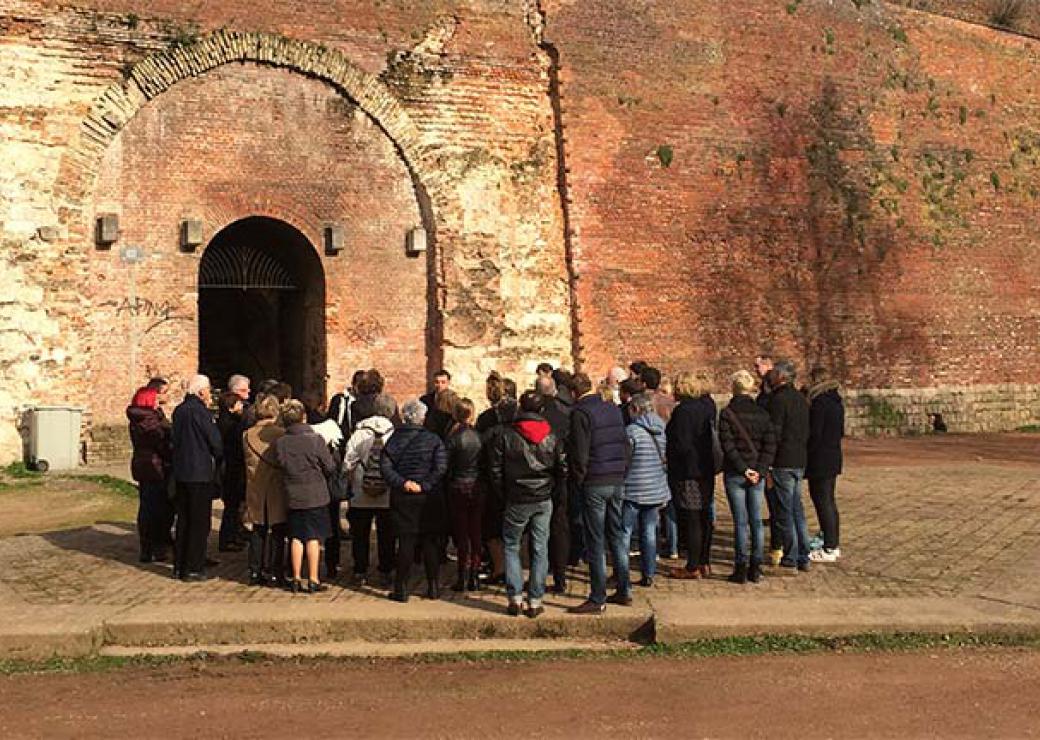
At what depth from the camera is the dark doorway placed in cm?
1725

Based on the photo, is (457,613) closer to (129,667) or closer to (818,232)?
(129,667)

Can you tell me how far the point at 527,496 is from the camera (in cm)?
781

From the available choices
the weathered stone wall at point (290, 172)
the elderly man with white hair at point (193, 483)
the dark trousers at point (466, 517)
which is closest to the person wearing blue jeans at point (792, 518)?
the dark trousers at point (466, 517)

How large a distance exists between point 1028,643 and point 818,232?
48.8 feet

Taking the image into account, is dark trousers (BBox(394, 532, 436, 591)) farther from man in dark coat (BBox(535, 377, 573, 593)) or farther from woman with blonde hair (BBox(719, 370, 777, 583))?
woman with blonde hair (BBox(719, 370, 777, 583))

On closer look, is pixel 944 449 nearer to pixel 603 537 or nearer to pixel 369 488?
pixel 603 537

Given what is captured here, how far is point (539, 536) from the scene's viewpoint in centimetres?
789

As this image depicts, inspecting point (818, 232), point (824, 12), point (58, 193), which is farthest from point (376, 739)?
point (824, 12)

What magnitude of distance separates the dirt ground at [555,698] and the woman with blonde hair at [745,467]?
6.35 feet

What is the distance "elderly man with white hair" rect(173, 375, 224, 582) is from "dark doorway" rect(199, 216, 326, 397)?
7776 millimetres

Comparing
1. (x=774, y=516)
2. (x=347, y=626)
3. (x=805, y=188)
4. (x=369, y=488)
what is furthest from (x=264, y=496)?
(x=805, y=188)

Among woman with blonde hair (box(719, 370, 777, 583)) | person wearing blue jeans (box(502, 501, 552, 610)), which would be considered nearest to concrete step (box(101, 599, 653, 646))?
person wearing blue jeans (box(502, 501, 552, 610))

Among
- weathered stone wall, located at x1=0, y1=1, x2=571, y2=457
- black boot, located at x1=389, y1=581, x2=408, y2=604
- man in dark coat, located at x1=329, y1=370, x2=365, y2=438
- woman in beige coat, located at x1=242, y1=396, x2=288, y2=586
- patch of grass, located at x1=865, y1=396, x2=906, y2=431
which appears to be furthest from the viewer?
patch of grass, located at x1=865, y1=396, x2=906, y2=431

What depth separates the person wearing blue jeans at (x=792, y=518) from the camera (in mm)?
9281
